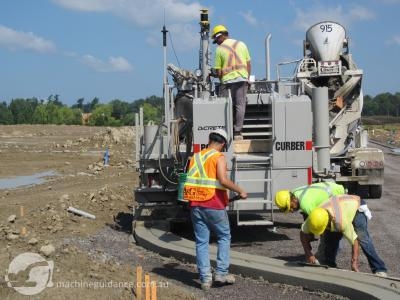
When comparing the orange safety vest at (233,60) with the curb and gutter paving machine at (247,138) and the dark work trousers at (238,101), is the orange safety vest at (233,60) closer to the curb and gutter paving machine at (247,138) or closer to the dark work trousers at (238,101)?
the dark work trousers at (238,101)

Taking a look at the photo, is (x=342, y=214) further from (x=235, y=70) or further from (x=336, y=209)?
(x=235, y=70)

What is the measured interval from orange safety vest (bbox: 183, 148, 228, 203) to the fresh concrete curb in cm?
97

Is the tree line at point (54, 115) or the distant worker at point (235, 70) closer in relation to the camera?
the distant worker at point (235, 70)

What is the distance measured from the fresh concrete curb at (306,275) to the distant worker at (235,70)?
2148mm

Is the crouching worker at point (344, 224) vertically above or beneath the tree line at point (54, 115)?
beneath

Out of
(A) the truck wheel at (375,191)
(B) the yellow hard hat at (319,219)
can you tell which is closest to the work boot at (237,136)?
(B) the yellow hard hat at (319,219)

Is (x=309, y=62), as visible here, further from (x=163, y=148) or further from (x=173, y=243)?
(x=173, y=243)

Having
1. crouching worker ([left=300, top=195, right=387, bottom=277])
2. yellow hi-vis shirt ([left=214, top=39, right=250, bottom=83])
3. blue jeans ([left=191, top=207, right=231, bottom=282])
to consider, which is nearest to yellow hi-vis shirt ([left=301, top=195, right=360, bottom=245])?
crouching worker ([left=300, top=195, right=387, bottom=277])

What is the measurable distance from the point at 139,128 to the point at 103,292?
442cm

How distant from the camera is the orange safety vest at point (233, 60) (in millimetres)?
9312

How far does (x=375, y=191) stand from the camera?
14016 millimetres

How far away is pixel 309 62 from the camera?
45.8ft

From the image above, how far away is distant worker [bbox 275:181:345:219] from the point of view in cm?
647

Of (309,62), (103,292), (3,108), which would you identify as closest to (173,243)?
(103,292)
